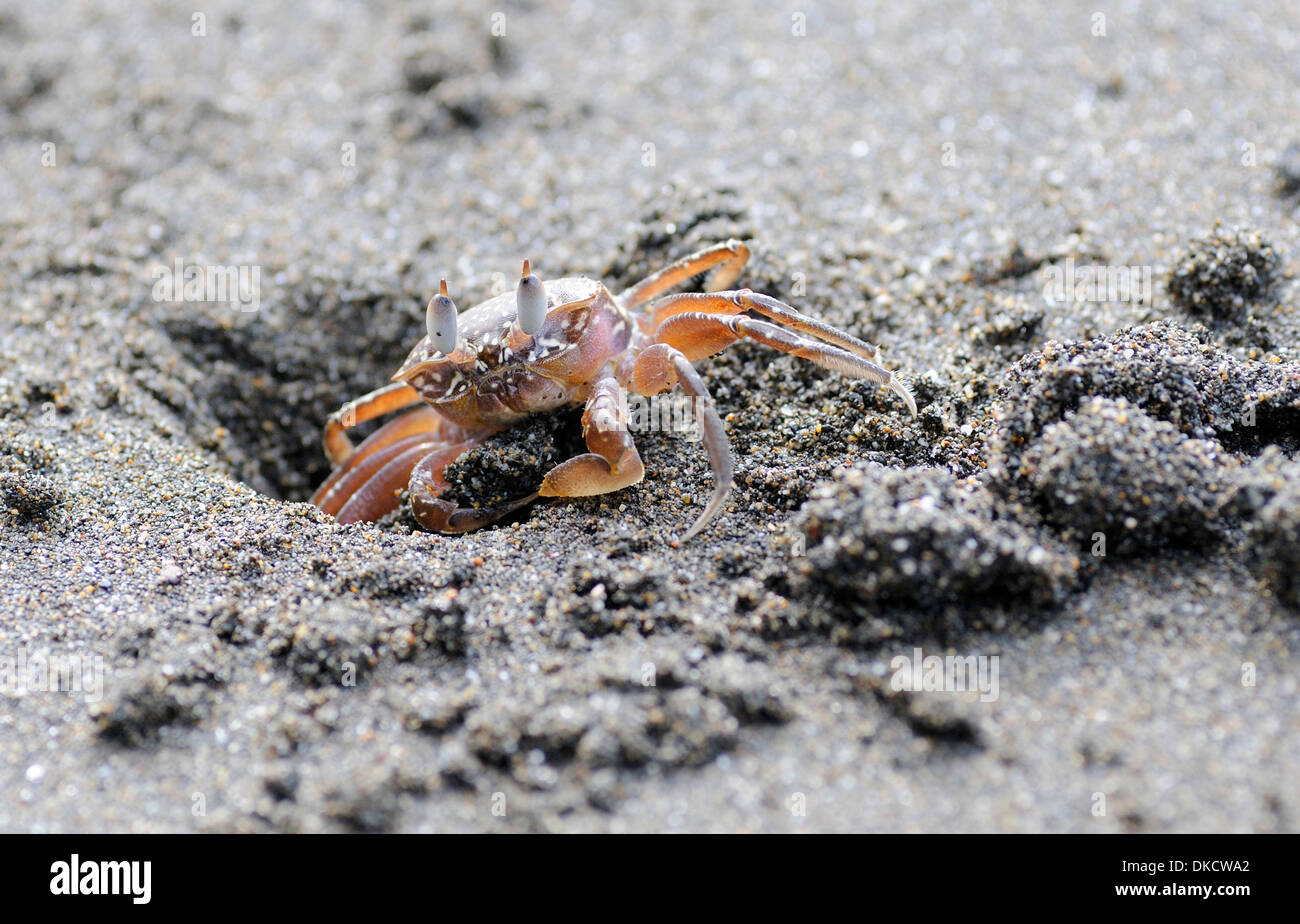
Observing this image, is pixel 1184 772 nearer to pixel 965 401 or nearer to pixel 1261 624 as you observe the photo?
pixel 1261 624

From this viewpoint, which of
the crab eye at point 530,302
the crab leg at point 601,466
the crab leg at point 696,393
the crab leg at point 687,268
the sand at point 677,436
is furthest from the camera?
the crab leg at point 687,268

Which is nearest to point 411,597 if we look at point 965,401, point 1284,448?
point 965,401

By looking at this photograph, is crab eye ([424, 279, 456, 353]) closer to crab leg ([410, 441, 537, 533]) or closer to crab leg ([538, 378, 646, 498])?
crab leg ([410, 441, 537, 533])

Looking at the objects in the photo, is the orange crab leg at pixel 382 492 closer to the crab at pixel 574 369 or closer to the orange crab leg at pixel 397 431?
the crab at pixel 574 369

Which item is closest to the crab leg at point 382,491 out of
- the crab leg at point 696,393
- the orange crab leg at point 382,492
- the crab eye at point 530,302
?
the orange crab leg at point 382,492

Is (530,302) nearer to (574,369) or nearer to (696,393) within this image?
(574,369)
